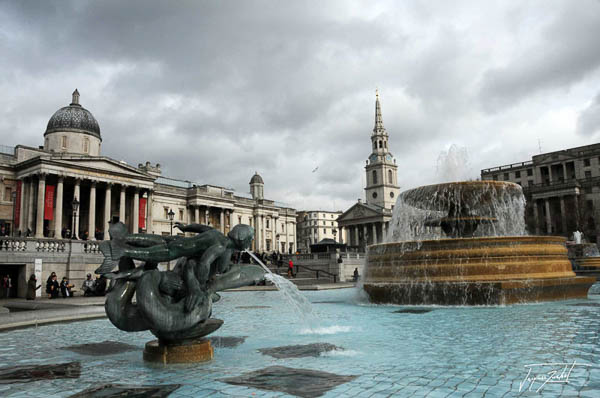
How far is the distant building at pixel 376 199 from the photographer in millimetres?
89188

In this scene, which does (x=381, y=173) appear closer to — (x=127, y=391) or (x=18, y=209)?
(x=18, y=209)

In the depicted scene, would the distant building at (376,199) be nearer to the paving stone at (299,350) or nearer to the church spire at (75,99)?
the church spire at (75,99)

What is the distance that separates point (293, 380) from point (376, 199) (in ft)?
317

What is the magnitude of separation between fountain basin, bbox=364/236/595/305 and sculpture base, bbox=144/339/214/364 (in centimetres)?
779

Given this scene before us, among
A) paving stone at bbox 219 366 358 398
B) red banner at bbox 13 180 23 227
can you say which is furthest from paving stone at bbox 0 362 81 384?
red banner at bbox 13 180 23 227

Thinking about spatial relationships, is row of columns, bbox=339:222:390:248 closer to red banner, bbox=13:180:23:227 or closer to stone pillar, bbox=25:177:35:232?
stone pillar, bbox=25:177:35:232

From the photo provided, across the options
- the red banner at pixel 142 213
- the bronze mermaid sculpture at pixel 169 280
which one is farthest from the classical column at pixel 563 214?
the bronze mermaid sculpture at pixel 169 280

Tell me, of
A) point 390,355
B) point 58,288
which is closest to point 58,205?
point 58,288

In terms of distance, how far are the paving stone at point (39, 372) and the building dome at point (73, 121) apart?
171 ft

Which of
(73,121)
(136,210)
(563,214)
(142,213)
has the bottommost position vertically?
(563,214)

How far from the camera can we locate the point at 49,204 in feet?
144

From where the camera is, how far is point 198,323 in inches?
224

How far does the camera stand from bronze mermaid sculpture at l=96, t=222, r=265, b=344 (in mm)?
5547

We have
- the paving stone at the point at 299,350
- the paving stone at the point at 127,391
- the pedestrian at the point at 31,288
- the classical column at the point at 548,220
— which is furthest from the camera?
the classical column at the point at 548,220
